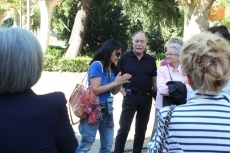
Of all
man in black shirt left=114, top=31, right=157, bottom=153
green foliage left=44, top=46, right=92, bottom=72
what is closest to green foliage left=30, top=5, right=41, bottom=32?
green foliage left=44, top=46, right=92, bottom=72

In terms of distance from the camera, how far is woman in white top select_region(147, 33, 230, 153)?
2.07 m

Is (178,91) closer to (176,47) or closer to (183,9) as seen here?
(176,47)

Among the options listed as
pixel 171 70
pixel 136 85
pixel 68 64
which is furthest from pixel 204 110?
pixel 68 64

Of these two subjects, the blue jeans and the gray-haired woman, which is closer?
the gray-haired woman

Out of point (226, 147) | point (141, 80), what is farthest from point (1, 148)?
point (141, 80)

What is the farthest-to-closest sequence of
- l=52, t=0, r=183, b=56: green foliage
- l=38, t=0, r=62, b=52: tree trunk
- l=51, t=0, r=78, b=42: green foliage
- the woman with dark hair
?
l=51, t=0, r=78, b=42: green foliage
l=52, t=0, r=183, b=56: green foliage
l=38, t=0, r=62, b=52: tree trunk
the woman with dark hair

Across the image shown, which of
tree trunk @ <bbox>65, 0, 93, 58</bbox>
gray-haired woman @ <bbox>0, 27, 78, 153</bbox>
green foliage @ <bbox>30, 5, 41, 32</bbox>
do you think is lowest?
gray-haired woman @ <bbox>0, 27, 78, 153</bbox>

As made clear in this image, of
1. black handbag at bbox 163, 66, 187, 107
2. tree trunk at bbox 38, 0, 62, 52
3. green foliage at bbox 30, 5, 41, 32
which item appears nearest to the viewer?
black handbag at bbox 163, 66, 187, 107

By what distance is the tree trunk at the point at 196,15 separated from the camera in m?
17.1

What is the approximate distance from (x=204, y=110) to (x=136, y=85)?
3.59 m

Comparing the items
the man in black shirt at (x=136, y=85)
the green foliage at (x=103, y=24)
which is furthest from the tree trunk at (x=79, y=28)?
the man in black shirt at (x=136, y=85)

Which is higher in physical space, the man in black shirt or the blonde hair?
the blonde hair

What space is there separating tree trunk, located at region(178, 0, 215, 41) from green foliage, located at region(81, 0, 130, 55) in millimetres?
7710

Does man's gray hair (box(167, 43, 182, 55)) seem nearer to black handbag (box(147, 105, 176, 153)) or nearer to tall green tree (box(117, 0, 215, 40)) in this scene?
black handbag (box(147, 105, 176, 153))
